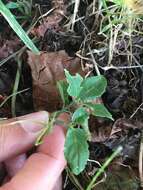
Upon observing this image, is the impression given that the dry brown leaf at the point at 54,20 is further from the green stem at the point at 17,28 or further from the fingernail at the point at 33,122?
the fingernail at the point at 33,122

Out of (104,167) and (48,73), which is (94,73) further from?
(104,167)

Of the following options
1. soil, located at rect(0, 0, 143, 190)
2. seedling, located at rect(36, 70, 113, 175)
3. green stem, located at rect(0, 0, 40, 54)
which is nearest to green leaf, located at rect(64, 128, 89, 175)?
seedling, located at rect(36, 70, 113, 175)

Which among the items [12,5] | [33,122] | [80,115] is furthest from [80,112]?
[12,5]

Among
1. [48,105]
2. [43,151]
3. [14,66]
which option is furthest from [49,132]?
[14,66]

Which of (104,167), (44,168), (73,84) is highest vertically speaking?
(73,84)

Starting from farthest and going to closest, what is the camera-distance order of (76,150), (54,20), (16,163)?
1. (54,20)
2. (16,163)
3. (76,150)

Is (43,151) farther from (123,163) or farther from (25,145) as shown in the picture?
(123,163)
